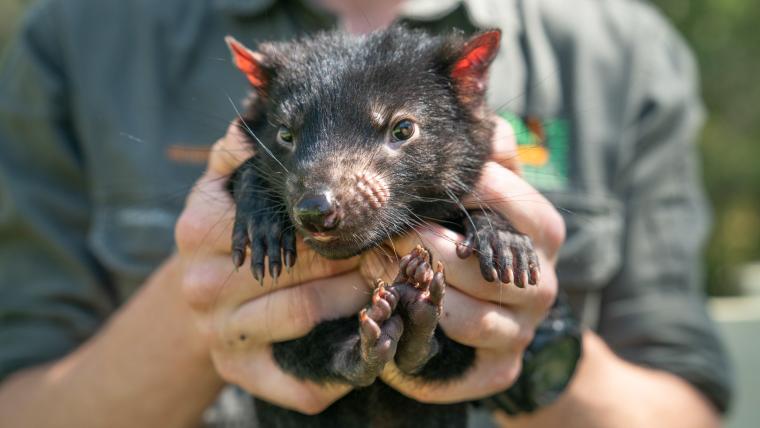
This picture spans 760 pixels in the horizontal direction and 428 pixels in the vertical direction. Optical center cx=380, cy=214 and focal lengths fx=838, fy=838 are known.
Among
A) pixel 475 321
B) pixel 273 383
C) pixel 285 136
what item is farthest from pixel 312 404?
pixel 285 136

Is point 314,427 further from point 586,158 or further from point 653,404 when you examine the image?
point 586,158

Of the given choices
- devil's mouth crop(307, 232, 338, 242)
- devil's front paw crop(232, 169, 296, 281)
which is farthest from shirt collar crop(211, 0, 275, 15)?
devil's mouth crop(307, 232, 338, 242)

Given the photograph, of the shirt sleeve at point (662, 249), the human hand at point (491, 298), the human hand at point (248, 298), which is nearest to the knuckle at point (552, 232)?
the human hand at point (491, 298)

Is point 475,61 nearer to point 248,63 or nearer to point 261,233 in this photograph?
point 248,63

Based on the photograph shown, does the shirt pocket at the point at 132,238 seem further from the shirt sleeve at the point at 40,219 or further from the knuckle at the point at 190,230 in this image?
the knuckle at the point at 190,230

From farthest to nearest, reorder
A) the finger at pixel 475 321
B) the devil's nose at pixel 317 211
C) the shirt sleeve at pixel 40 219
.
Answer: the shirt sleeve at pixel 40 219
the finger at pixel 475 321
the devil's nose at pixel 317 211

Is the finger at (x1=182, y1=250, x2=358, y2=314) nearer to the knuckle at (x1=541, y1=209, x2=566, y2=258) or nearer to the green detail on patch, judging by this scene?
the knuckle at (x1=541, y1=209, x2=566, y2=258)
